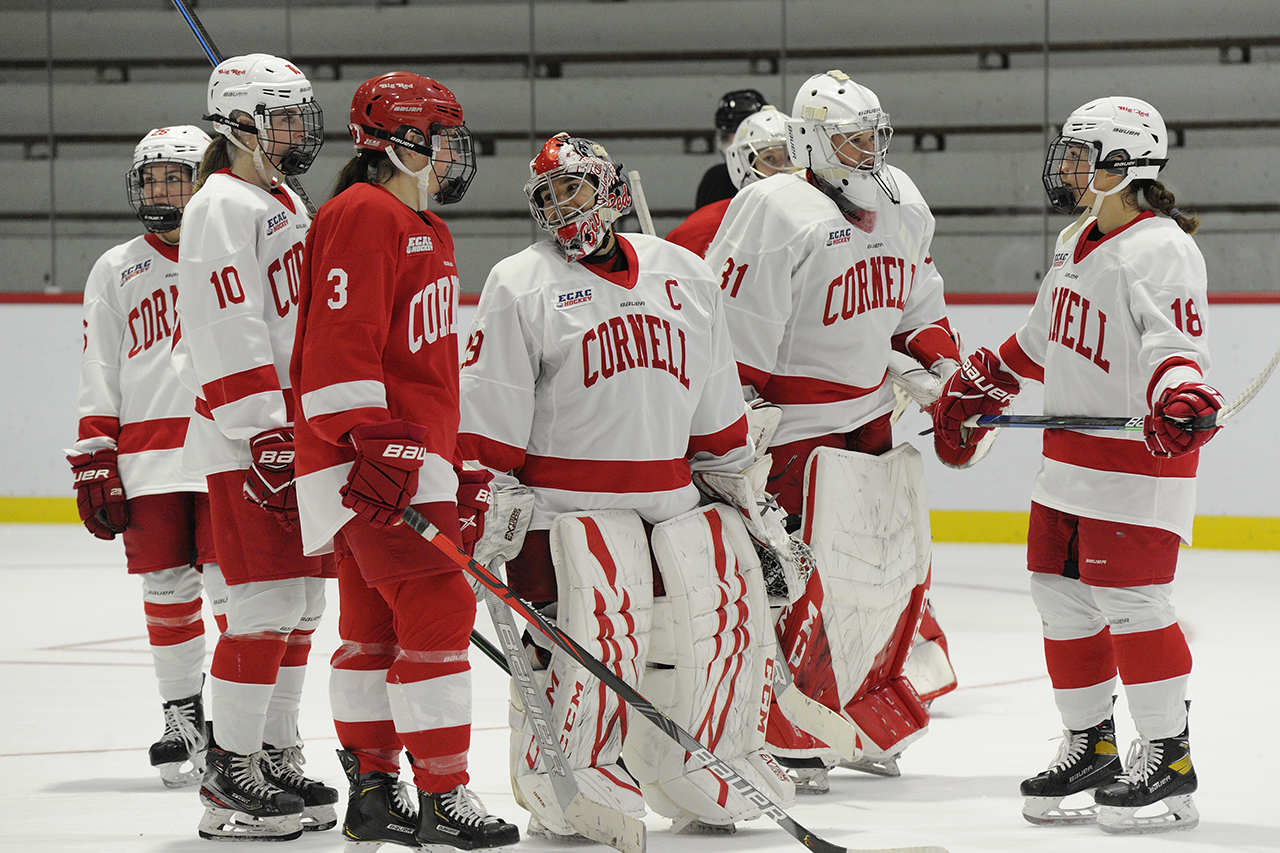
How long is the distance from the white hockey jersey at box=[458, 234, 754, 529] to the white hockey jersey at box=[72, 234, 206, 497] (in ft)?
3.07

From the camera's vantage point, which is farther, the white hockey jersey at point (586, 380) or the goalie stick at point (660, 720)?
the white hockey jersey at point (586, 380)

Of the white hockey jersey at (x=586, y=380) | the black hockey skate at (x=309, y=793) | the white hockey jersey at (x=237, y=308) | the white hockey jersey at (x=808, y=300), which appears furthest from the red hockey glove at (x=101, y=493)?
the white hockey jersey at (x=808, y=300)

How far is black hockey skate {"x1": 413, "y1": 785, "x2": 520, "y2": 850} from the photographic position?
2398mm

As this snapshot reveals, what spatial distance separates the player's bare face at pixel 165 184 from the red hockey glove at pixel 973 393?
66.1 inches

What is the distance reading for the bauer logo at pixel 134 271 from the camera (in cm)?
342

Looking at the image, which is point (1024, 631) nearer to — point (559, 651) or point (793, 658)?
point (793, 658)

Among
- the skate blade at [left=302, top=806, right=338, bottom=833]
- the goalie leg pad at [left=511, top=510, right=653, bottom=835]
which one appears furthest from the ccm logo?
the skate blade at [left=302, top=806, right=338, bottom=833]

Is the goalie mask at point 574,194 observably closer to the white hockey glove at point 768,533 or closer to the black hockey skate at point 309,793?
the white hockey glove at point 768,533

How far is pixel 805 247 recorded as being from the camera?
3344mm

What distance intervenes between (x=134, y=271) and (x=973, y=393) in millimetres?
1815

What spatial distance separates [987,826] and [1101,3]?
625 cm

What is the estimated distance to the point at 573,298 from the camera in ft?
9.01

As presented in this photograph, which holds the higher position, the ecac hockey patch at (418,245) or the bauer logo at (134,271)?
the bauer logo at (134,271)

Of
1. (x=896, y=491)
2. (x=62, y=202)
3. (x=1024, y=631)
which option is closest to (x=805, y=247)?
(x=896, y=491)
